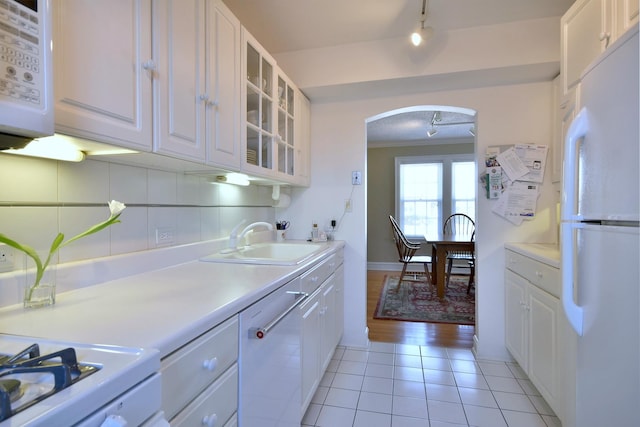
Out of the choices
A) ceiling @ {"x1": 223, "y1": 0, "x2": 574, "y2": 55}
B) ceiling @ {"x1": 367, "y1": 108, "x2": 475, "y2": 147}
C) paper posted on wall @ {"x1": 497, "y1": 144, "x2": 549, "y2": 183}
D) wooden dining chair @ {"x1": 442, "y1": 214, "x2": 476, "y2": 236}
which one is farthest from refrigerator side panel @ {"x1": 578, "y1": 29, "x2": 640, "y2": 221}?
wooden dining chair @ {"x1": 442, "y1": 214, "x2": 476, "y2": 236}

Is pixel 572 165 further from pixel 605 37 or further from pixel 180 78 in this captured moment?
pixel 180 78

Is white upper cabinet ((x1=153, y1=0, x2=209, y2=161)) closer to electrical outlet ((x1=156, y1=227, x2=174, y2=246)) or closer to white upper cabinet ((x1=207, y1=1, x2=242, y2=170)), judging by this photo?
white upper cabinet ((x1=207, y1=1, x2=242, y2=170))

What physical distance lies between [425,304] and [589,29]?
295cm

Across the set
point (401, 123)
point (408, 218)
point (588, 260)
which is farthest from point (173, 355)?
point (408, 218)

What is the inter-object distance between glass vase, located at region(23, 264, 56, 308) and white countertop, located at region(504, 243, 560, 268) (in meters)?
2.06

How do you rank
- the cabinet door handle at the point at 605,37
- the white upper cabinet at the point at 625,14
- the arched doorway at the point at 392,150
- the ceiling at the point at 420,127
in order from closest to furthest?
the white upper cabinet at the point at 625,14 → the cabinet door handle at the point at 605,37 → the ceiling at the point at 420,127 → the arched doorway at the point at 392,150

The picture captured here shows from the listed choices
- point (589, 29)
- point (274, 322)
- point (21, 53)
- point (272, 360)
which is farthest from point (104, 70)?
point (589, 29)

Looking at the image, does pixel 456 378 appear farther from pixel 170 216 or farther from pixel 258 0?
pixel 258 0

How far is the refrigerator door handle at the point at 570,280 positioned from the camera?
1021 millimetres

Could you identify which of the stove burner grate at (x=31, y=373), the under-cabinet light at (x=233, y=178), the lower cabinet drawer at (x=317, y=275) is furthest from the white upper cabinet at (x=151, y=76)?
the lower cabinet drawer at (x=317, y=275)

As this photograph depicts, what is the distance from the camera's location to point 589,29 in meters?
1.46

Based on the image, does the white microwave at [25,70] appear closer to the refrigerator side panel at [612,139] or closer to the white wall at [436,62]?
the refrigerator side panel at [612,139]

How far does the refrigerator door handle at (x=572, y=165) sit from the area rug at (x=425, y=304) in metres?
2.36

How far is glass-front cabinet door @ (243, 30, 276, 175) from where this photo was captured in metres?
1.69
